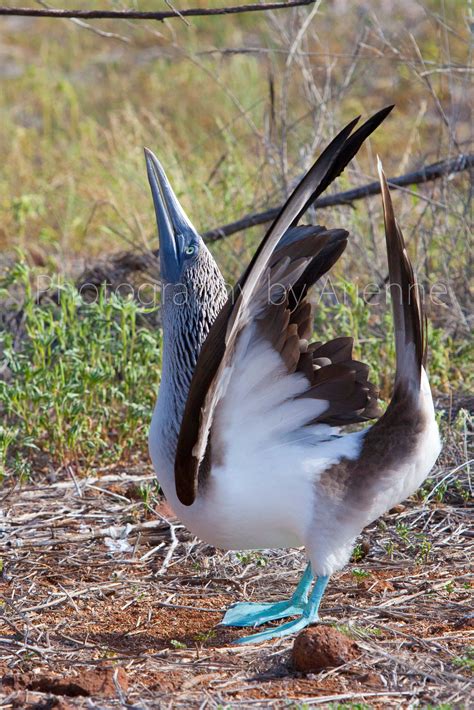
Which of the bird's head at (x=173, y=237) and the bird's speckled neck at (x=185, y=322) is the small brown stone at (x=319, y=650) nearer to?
the bird's speckled neck at (x=185, y=322)

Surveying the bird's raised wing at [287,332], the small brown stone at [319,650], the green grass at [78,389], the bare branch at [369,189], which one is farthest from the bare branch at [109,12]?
the bare branch at [369,189]

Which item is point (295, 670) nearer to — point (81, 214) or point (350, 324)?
point (350, 324)

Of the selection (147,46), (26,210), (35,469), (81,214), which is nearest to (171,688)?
(35,469)

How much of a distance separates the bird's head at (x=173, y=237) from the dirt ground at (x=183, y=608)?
1.10 m

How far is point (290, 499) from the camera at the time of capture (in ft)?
10.3

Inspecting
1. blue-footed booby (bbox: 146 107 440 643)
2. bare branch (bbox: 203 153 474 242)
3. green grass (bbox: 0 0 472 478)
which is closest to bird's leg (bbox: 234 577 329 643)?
blue-footed booby (bbox: 146 107 440 643)

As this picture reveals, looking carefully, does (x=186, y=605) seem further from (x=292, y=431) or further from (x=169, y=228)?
(x=169, y=228)

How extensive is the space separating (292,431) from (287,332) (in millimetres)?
367

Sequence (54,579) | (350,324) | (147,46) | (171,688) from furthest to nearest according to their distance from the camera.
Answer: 1. (147,46)
2. (350,324)
3. (54,579)
4. (171,688)

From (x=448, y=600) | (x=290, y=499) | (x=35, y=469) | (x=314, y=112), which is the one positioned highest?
(x=314, y=112)

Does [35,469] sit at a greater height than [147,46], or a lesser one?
lesser

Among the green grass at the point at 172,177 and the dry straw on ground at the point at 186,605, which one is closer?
the dry straw on ground at the point at 186,605

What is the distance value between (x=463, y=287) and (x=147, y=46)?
7141 millimetres

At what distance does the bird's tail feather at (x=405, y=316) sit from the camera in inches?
120
